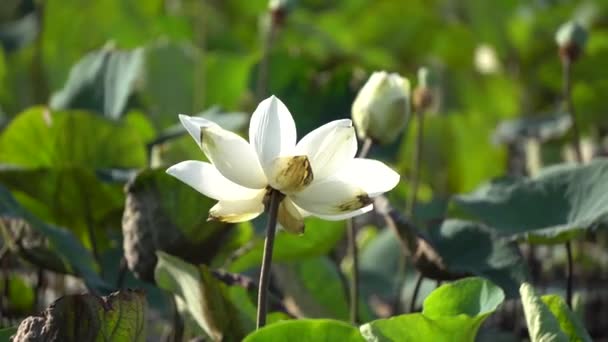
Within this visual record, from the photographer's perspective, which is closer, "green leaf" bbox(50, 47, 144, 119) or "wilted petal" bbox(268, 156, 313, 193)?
"wilted petal" bbox(268, 156, 313, 193)

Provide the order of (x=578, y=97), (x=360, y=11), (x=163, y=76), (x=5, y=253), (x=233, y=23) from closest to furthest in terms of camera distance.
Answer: (x=5, y=253) → (x=163, y=76) → (x=578, y=97) → (x=360, y=11) → (x=233, y=23)

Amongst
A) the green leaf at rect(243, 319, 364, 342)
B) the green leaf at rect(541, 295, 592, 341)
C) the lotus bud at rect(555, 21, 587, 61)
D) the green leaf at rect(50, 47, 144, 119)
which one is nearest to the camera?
the green leaf at rect(243, 319, 364, 342)

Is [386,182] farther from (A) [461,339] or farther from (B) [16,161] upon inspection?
(B) [16,161]

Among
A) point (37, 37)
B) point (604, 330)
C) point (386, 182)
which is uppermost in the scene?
point (386, 182)

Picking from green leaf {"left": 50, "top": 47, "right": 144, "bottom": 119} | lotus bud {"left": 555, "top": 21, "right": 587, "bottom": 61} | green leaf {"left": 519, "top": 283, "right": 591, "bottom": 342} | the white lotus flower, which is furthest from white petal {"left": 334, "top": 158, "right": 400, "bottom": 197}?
green leaf {"left": 50, "top": 47, "right": 144, "bottom": 119}

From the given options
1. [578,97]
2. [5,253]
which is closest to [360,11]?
[578,97]

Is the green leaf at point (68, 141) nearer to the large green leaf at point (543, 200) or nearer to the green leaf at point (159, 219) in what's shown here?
the green leaf at point (159, 219)

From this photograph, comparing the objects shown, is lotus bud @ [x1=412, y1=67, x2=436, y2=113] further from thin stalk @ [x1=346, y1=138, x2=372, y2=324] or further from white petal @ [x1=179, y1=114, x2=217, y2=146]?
white petal @ [x1=179, y1=114, x2=217, y2=146]
